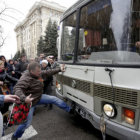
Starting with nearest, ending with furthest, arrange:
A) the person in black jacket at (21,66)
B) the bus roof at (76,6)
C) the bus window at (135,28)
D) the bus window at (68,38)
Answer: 1. the bus window at (135,28)
2. the bus roof at (76,6)
3. the bus window at (68,38)
4. the person in black jacket at (21,66)

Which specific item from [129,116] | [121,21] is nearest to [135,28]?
[121,21]

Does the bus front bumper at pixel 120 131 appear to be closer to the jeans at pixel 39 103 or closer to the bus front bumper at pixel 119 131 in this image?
the bus front bumper at pixel 119 131

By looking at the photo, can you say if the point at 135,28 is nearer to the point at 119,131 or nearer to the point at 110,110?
the point at 110,110

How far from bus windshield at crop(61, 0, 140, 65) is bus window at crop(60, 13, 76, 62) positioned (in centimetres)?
21

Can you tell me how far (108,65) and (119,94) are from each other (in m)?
0.45

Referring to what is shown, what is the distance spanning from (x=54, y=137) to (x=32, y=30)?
53538 mm

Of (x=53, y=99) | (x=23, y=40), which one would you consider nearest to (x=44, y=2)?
(x=23, y=40)

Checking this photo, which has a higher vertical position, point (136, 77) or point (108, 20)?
point (108, 20)

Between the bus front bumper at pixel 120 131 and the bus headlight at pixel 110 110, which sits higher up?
the bus headlight at pixel 110 110

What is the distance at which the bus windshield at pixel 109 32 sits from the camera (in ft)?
5.95

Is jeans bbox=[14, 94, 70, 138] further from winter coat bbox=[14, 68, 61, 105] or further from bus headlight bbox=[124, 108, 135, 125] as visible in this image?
bus headlight bbox=[124, 108, 135, 125]

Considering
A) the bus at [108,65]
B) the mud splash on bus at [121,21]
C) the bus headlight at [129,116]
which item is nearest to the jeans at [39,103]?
the bus at [108,65]

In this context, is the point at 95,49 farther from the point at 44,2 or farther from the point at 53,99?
the point at 44,2

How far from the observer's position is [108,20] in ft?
6.89
